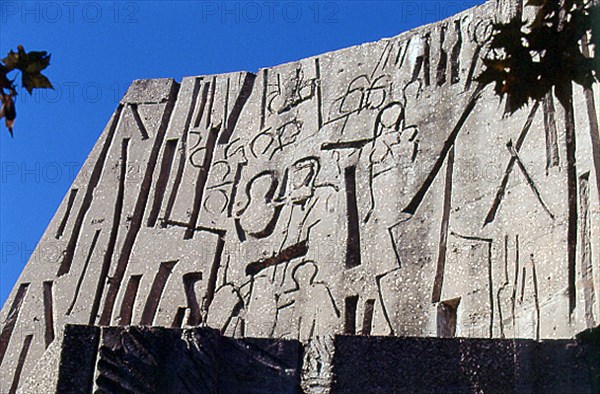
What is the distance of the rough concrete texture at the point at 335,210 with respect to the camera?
7.61 metres

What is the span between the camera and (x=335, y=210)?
8.77 meters

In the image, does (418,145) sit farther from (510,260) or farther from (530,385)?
(530,385)

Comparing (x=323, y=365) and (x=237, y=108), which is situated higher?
(x=237, y=108)

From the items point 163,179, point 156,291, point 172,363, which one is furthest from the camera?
point 163,179

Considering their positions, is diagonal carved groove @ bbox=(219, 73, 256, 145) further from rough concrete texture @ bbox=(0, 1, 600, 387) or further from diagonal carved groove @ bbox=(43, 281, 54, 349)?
diagonal carved groove @ bbox=(43, 281, 54, 349)

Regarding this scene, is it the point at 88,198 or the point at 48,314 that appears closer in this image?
the point at 48,314

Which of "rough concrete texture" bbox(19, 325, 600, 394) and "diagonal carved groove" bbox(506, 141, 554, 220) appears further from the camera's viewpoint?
"diagonal carved groove" bbox(506, 141, 554, 220)

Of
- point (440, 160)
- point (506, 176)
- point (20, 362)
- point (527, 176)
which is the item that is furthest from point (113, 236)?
point (527, 176)

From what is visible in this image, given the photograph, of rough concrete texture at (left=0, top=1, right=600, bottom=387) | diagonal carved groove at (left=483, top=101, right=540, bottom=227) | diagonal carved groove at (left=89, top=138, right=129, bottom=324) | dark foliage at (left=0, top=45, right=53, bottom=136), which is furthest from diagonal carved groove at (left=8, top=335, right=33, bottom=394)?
dark foliage at (left=0, top=45, right=53, bottom=136)

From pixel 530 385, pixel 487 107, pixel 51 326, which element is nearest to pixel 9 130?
pixel 530 385

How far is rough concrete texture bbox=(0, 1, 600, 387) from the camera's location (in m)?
7.61

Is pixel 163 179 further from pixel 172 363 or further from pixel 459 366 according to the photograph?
pixel 459 366

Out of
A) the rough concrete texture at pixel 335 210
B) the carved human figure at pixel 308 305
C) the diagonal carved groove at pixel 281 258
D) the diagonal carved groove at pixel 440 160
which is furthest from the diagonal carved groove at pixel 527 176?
the diagonal carved groove at pixel 281 258

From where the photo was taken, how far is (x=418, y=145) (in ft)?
28.1
